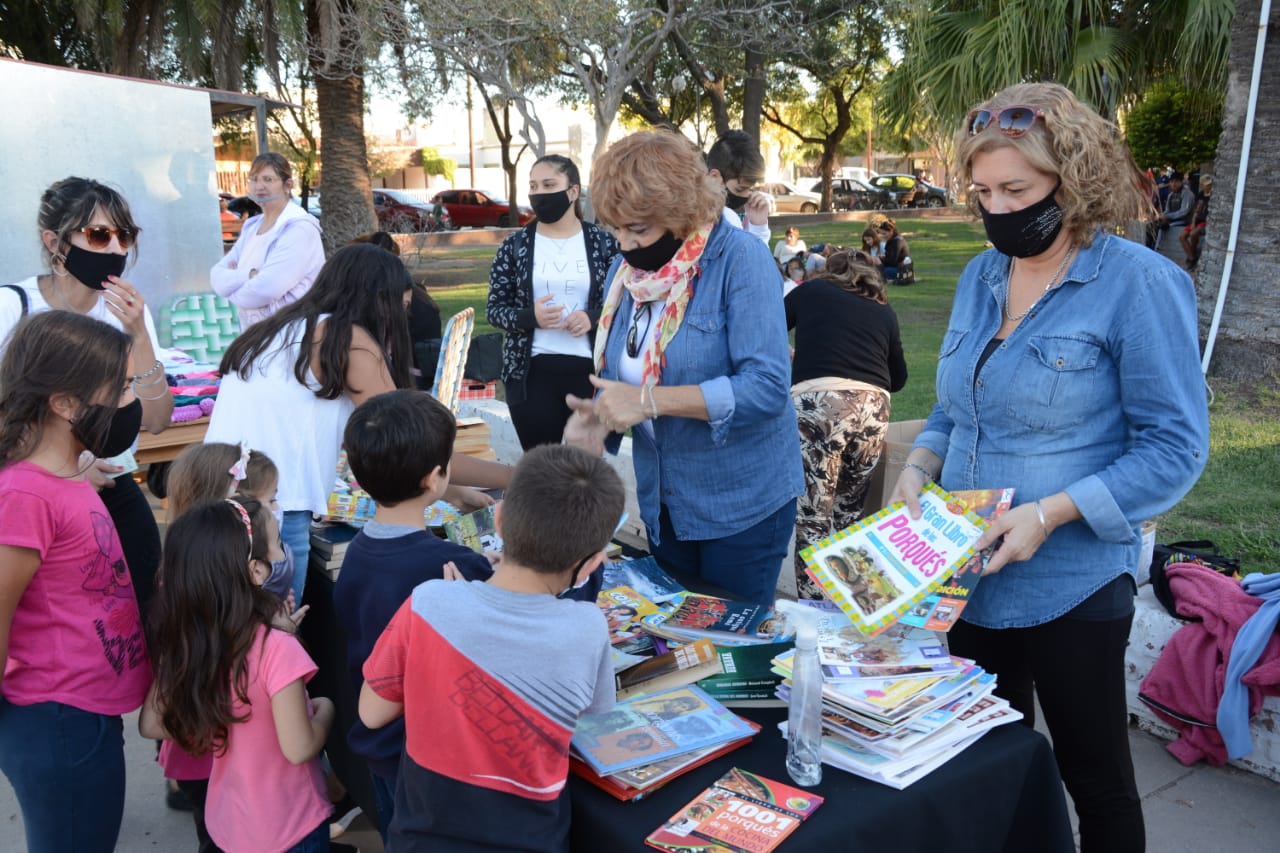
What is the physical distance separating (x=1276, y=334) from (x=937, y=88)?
14.5 feet

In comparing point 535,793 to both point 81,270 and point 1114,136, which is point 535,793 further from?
point 81,270

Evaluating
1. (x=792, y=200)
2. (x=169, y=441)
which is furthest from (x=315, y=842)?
(x=792, y=200)

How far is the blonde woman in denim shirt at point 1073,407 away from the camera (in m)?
1.87

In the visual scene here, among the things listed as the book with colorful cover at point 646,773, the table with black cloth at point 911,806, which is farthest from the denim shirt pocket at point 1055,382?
the book with colorful cover at point 646,773

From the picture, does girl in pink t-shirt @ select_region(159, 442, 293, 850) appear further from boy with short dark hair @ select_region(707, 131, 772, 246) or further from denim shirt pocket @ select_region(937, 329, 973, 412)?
boy with short dark hair @ select_region(707, 131, 772, 246)

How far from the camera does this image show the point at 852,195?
35.8 m

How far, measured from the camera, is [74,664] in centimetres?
223

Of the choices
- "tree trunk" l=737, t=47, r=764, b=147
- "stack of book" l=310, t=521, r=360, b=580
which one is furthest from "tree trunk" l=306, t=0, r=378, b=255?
"stack of book" l=310, t=521, r=360, b=580

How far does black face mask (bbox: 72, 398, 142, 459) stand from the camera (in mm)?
2232

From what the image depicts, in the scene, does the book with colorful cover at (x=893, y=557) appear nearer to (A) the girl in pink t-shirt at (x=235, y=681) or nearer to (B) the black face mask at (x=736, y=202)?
(A) the girl in pink t-shirt at (x=235, y=681)

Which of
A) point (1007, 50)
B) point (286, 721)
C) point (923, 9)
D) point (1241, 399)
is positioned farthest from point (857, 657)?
point (923, 9)

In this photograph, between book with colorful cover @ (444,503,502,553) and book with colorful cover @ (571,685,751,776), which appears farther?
book with colorful cover @ (444,503,502,553)

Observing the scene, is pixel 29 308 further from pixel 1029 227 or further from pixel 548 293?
pixel 1029 227

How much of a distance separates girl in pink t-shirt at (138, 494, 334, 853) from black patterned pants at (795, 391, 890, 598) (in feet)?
8.38
